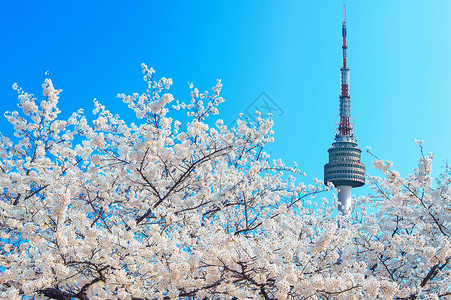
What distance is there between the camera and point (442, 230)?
8.38 m

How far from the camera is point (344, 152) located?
300 ft

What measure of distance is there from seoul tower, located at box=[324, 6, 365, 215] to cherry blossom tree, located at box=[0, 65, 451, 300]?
3235 inches

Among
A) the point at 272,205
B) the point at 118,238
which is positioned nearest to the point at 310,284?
the point at 118,238

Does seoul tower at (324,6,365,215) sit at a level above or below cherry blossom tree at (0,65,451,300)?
above

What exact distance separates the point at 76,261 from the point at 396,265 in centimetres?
593

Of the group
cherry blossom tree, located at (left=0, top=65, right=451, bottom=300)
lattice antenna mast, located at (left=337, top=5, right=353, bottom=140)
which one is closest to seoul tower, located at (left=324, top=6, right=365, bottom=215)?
Result: lattice antenna mast, located at (left=337, top=5, right=353, bottom=140)

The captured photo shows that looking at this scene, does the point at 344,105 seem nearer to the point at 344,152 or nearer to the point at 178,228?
the point at 344,152

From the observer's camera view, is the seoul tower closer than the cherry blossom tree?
No

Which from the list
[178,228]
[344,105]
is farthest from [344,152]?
[178,228]

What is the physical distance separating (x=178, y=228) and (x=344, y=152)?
8856 centimetres

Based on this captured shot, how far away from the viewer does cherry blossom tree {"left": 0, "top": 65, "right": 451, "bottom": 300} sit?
5.70 meters

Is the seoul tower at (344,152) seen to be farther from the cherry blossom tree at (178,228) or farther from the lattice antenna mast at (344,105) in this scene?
the cherry blossom tree at (178,228)

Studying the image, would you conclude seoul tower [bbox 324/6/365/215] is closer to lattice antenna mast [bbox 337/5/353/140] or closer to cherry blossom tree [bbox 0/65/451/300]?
lattice antenna mast [bbox 337/5/353/140]

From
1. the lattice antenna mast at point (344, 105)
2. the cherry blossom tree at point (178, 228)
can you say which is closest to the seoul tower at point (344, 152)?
the lattice antenna mast at point (344, 105)
